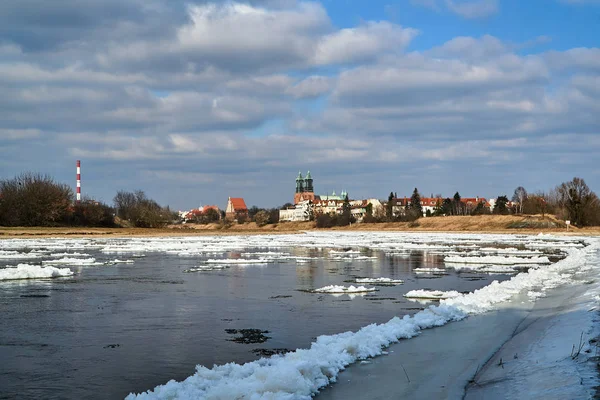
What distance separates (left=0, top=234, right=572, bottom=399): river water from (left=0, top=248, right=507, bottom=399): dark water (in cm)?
2

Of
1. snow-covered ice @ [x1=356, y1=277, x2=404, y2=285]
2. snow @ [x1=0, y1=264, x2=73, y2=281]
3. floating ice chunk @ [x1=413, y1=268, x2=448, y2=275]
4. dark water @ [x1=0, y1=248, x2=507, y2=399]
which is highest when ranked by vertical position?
snow @ [x1=0, y1=264, x2=73, y2=281]

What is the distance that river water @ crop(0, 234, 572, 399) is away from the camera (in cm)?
814

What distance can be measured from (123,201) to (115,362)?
119 m

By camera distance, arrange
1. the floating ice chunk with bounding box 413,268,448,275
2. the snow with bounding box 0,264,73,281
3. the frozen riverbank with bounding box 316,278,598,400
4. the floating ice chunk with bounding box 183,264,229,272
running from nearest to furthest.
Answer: the frozen riverbank with bounding box 316,278,598,400 < the snow with bounding box 0,264,73,281 < the floating ice chunk with bounding box 413,268,448,275 < the floating ice chunk with bounding box 183,264,229,272

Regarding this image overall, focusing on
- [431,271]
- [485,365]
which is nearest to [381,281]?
[431,271]

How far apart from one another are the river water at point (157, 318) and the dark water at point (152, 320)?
0.07 ft

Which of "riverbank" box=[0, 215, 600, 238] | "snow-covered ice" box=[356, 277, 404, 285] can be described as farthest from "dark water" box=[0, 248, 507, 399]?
"riverbank" box=[0, 215, 600, 238]

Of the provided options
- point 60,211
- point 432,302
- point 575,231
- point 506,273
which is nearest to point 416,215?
point 575,231

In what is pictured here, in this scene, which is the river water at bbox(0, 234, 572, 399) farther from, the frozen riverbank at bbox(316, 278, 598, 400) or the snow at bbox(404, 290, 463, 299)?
the frozen riverbank at bbox(316, 278, 598, 400)

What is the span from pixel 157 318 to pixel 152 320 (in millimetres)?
254

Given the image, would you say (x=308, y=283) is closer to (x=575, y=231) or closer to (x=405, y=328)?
(x=405, y=328)

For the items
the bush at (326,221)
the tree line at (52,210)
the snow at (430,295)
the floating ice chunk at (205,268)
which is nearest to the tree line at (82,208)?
Answer: the tree line at (52,210)

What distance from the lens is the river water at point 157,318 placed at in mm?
8141

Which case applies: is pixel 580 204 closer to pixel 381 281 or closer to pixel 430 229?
pixel 430 229
